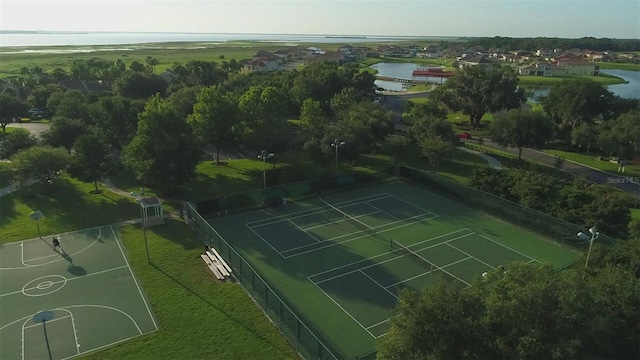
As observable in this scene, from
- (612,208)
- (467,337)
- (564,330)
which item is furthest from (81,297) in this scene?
(612,208)

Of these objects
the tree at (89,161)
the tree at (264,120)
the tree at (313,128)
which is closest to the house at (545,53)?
the tree at (313,128)

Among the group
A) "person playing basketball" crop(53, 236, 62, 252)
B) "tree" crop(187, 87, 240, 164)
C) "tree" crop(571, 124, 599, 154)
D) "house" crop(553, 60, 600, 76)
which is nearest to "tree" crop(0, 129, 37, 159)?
"tree" crop(187, 87, 240, 164)

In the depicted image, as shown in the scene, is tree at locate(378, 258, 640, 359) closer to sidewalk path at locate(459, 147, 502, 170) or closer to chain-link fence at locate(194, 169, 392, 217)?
chain-link fence at locate(194, 169, 392, 217)

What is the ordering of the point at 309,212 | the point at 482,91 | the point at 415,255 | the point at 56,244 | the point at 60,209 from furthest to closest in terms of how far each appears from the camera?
1. the point at 482,91
2. the point at 309,212
3. the point at 60,209
4. the point at 415,255
5. the point at 56,244

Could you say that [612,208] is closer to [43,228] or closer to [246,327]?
[246,327]

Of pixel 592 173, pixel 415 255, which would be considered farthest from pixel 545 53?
pixel 415 255

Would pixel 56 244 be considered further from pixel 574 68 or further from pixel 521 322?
pixel 574 68
